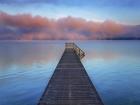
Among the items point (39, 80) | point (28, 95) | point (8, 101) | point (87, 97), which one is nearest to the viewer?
point (87, 97)

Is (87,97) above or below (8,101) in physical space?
above

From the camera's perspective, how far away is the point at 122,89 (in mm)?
24891

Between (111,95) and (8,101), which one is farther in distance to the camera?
(111,95)

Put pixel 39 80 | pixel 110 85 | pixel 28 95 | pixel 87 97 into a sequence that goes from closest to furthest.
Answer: pixel 87 97 < pixel 28 95 < pixel 110 85 < pixel 39 80

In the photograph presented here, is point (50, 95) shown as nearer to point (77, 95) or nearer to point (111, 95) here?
point (77, 95)

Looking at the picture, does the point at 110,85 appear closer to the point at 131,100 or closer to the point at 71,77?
the point at 131,100

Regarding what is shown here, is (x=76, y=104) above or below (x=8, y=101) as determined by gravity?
above

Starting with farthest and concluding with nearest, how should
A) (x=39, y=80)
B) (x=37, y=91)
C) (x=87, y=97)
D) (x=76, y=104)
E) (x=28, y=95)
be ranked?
(x=39, y=80), (x=37, y=91), (x=28, y=95), (x=87, y=97), (x=76, y=104)

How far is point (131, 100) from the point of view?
2081cm

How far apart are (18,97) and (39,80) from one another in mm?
7940

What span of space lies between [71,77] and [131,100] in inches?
236

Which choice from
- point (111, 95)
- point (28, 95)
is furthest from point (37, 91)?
point (111, 95)

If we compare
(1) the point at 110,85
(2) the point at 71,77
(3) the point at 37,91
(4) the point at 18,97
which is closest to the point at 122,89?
(1) the point at 110,85

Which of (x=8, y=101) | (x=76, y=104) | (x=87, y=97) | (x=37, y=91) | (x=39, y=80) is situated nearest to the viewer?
(x=76, y=104)
